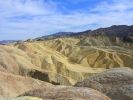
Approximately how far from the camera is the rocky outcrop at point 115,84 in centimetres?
1113

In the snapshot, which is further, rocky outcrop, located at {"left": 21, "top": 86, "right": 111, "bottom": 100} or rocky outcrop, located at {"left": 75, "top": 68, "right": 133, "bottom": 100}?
rocky outcrop, located at {"left": 75, "top": 68, "right": 133, "bottom": 100}

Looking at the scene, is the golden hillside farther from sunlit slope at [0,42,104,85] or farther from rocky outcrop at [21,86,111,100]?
rocky outcrop at [21,86,111,100]

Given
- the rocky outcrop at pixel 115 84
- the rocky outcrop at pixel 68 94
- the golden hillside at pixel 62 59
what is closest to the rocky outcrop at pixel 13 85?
the rocky outcrop at pixel 115 84

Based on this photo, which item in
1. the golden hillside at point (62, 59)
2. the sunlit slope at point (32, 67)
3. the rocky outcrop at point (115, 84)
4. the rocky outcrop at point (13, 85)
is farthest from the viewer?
the golden hillside at point (62, 59)

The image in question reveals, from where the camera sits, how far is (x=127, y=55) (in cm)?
7194

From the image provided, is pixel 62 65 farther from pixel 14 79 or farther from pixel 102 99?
pixel 102 99

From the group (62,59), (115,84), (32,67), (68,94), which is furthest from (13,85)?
(62,59)

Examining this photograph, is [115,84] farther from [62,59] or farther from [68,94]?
[62,59]

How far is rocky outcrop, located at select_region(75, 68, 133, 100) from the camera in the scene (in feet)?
36.5

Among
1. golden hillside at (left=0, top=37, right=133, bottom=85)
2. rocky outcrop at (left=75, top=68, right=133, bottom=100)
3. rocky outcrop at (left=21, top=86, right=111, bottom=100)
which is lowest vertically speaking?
golden hillside at (left=0, top=37, right=133, bottom=85)

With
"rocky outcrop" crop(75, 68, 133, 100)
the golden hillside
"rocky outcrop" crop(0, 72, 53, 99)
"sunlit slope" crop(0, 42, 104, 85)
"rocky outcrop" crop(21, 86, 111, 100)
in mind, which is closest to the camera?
"rocky outcrop" crop(21, 86, 111, 100)

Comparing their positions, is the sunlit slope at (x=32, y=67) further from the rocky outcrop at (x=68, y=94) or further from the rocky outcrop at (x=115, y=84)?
the rocky outcrop at (x=68, y=94)

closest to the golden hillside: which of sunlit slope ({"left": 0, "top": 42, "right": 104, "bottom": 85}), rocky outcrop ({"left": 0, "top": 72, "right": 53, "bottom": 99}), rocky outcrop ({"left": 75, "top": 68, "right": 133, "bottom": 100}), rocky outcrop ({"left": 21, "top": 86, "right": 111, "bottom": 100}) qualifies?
sunlit slope ({"left": 0, "top": 42, "right": 104, "bottom": 85})

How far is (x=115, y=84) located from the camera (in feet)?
38.4
